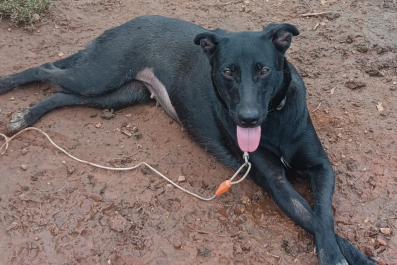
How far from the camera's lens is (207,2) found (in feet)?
18.2

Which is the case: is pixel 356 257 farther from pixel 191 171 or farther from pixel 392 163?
pixel 191 171

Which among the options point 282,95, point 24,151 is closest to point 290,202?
point 282,95

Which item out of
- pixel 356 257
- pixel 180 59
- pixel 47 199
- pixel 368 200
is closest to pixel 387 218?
pixel 368 200

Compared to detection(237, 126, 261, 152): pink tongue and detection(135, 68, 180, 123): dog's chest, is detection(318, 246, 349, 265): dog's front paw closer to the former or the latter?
detection(237, 126, 261, 152): pink tongue

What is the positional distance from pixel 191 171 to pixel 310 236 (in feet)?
3.50

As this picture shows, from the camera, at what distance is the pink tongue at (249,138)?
2.98m

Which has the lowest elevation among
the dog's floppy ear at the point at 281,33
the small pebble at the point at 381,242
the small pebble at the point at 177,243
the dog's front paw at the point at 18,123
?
the small pebble at the point at 177,243

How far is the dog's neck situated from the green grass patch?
3.33 meters

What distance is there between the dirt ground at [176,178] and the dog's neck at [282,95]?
657mm

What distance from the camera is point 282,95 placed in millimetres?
3066

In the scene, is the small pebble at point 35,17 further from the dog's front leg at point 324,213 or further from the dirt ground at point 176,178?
the dog's front leg at point 324,213

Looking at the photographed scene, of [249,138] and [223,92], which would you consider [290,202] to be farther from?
[223,92]

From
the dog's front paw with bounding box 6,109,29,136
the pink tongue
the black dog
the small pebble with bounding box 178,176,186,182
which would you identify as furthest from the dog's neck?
the dog's front paw with bounding box 6,109,29,136

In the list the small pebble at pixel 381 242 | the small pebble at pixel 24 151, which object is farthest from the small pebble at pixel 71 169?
the small pebble at pixel 381 242
